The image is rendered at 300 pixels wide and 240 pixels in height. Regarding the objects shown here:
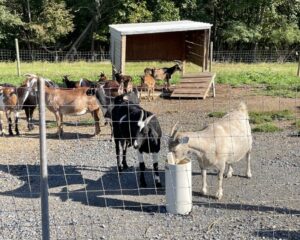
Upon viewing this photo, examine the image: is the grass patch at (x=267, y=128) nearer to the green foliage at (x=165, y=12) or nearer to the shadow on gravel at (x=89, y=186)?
the shadow on gravel at (x=89, y=186)

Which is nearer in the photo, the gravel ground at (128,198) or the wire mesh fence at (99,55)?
the gravel ground at (128,198)

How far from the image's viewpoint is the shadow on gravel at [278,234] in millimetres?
6688

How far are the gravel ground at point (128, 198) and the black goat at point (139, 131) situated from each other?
18.0 inches

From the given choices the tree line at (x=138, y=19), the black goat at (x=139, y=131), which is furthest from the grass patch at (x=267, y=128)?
the tree line at (x=138, y=19)

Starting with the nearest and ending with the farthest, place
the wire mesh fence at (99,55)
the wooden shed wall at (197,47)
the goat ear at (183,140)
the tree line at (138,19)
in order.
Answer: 1. the goat ear at (183,140)
2. the wooden shed wall at (197,47)
3. the wire mesh fence at (99,55)
4. the tree line at (138,19)

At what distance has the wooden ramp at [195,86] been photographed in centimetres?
1748

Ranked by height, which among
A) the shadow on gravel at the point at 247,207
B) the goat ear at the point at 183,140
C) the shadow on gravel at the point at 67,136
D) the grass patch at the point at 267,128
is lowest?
the shadow on gravel at the point at 67,136

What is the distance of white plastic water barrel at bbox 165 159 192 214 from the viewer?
24.6ft

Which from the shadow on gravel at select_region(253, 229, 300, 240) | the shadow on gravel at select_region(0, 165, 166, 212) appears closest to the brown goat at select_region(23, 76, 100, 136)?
the shadow on gravel at select_region(0, 165, 166, 212)

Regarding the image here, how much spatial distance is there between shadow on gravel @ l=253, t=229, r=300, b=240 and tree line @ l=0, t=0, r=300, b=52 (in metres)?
29.1

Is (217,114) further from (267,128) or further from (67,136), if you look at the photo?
(67,136)

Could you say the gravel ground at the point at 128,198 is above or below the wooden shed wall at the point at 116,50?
below

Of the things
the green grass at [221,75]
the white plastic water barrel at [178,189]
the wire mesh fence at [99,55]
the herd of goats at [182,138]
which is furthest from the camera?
the wire mesh fence at [99,55]

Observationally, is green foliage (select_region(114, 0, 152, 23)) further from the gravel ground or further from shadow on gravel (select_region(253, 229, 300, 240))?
shadow on gravel (select_region(253, 229, 300, 240))
